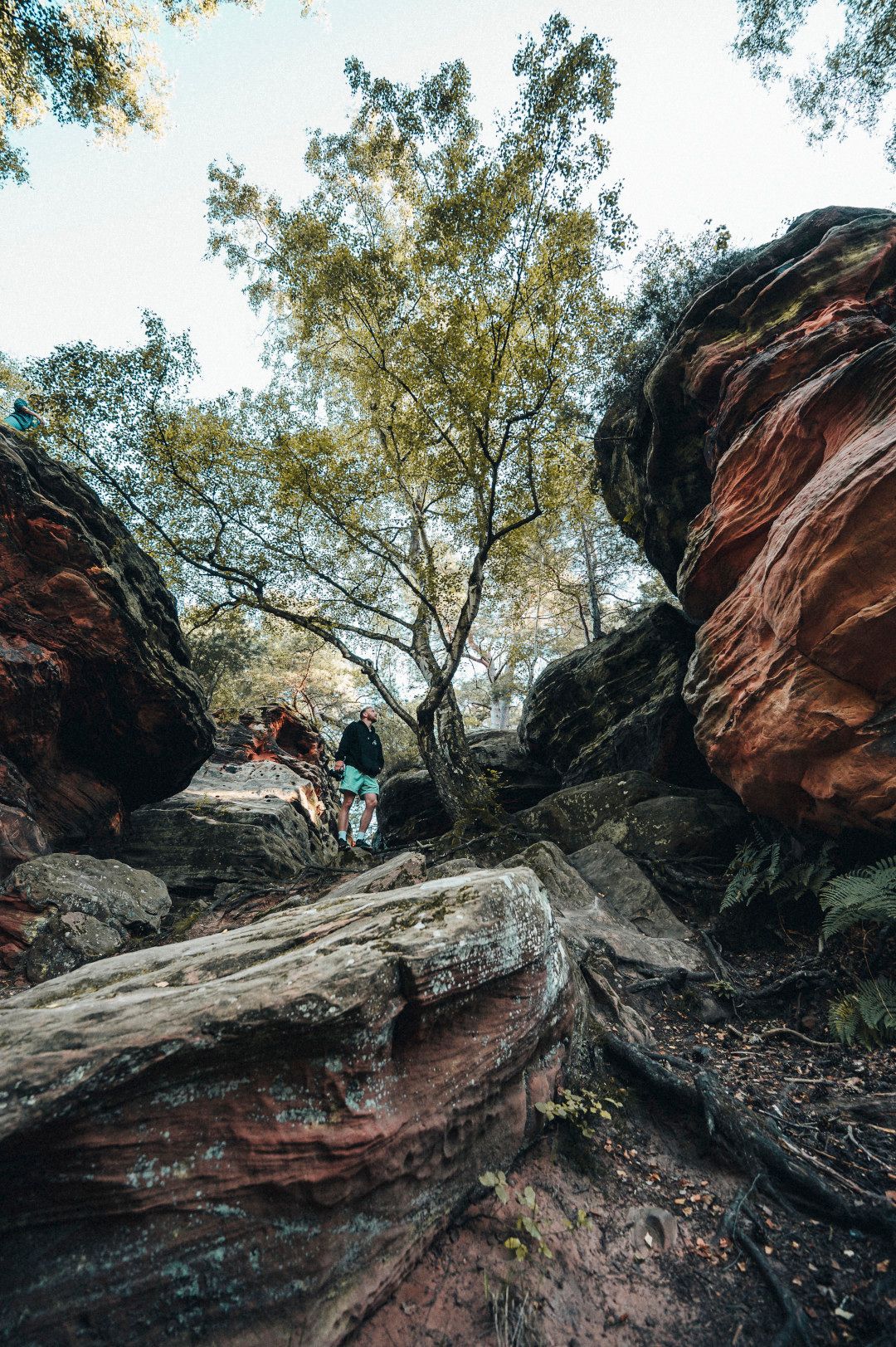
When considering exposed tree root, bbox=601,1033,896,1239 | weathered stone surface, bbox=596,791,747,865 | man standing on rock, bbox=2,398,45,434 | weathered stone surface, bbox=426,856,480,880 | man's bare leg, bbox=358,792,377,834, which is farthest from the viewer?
man's bare leg, bbox=358,792,377,834

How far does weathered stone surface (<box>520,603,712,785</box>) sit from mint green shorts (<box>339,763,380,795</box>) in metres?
4.80

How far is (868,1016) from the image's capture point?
448 centimetres

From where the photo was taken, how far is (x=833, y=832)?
20.2ft

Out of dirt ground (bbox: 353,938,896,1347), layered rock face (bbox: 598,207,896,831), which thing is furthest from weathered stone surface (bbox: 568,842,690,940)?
dirt ground (bbox: 353,938,896,1347)

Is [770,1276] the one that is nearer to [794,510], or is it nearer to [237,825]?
[794,510]

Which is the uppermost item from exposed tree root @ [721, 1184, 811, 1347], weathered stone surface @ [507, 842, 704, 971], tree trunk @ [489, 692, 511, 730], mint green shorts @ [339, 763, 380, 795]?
tree trunk @ [489, 692, 511, 730]

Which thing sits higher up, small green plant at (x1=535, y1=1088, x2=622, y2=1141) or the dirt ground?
small green plant at (x1=535, y1=1088, x2=622, y2=1141)

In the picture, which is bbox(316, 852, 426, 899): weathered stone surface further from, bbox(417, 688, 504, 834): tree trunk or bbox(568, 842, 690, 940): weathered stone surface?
bbox(417, 688, 504, 834): tree trunk

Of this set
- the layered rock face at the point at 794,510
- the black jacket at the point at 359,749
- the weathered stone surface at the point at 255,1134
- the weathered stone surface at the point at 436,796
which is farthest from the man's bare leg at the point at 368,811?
the weathered stone surface at the point at 255,1134

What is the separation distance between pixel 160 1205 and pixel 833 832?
693cm

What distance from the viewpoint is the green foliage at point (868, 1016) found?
441 cm

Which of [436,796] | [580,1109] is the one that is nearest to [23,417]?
[436,796]

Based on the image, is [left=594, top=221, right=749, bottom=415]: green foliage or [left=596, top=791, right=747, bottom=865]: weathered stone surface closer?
→ [left=596, top=791, right=747, bottom=865]: weathered stone surface

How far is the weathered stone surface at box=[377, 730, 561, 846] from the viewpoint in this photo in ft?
48.6
